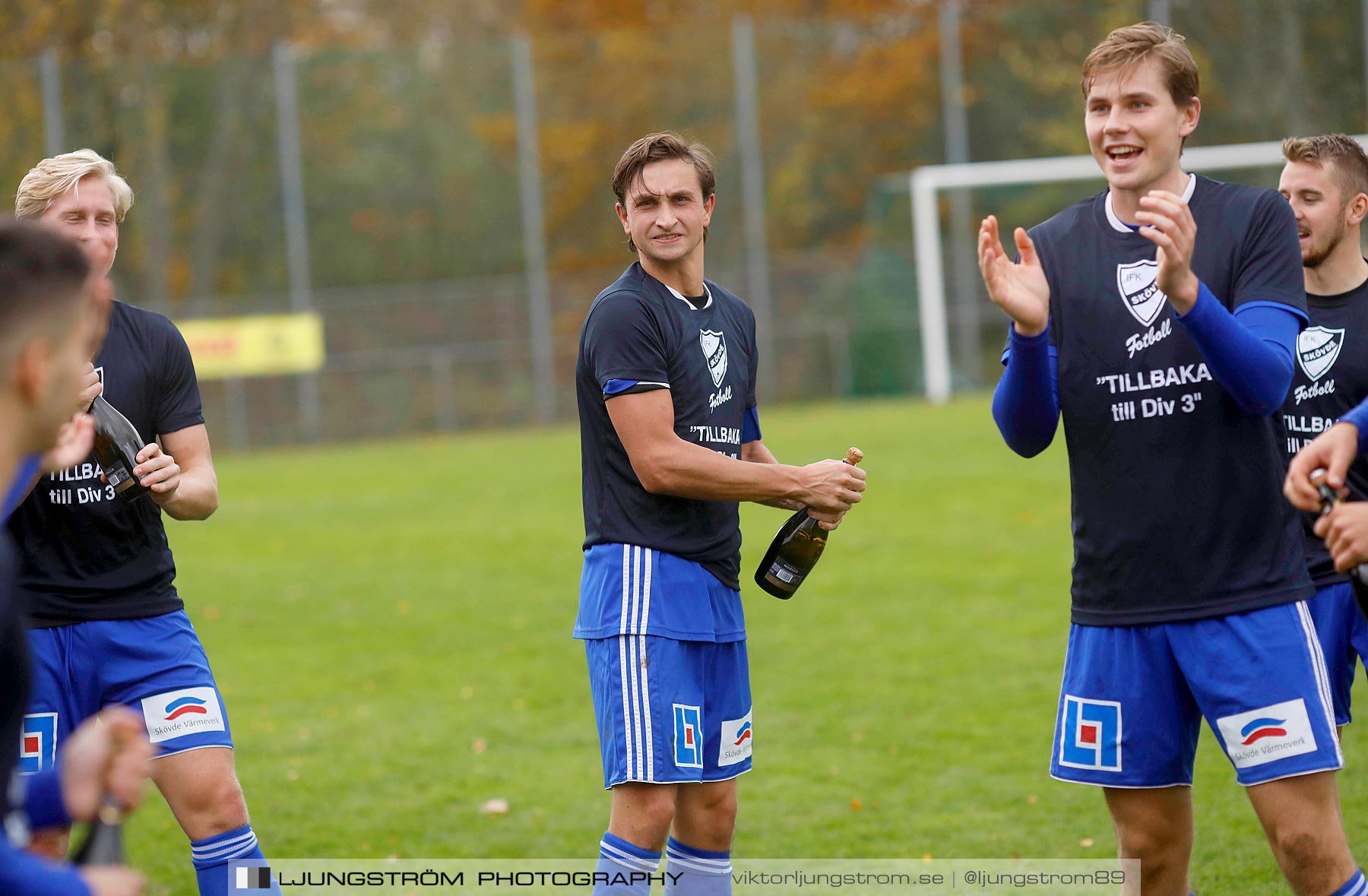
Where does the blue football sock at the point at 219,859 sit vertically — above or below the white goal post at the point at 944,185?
below

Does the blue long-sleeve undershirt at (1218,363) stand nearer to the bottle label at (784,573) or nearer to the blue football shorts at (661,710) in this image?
the bottle label at (784,573)

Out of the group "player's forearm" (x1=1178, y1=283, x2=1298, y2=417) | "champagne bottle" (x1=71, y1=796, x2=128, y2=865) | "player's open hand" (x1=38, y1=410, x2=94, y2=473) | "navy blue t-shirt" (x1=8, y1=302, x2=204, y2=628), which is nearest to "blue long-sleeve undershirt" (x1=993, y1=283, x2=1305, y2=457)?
"player's forearm" (x1=1178, y1=283, x2=1298, y2=417)

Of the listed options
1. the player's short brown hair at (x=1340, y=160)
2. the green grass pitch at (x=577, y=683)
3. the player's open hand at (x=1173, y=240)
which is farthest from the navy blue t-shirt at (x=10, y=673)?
the player's short brown hair at (x=1340, y=160)

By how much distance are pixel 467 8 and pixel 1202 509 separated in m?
35.8

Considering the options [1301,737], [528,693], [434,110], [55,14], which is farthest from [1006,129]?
[1301,737]

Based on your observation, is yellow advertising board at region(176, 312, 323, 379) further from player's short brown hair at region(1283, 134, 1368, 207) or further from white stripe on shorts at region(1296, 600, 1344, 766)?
white stripe on shorts at region(1296, 600, 1344, 766)

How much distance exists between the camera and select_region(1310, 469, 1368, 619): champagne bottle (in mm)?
3096

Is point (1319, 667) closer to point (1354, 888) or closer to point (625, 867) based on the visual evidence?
point (1354, 888)

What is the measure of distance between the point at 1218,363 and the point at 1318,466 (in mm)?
339

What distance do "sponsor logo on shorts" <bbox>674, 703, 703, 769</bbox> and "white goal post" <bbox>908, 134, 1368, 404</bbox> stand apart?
68.6 feet

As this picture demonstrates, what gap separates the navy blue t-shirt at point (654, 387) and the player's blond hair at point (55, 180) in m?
1.39

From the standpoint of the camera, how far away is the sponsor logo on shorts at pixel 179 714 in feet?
13.2

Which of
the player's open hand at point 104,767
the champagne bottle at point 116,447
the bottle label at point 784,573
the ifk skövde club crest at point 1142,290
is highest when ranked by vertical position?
the ifk skövde club crest at point 1142,290

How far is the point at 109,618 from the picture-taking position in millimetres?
4043
